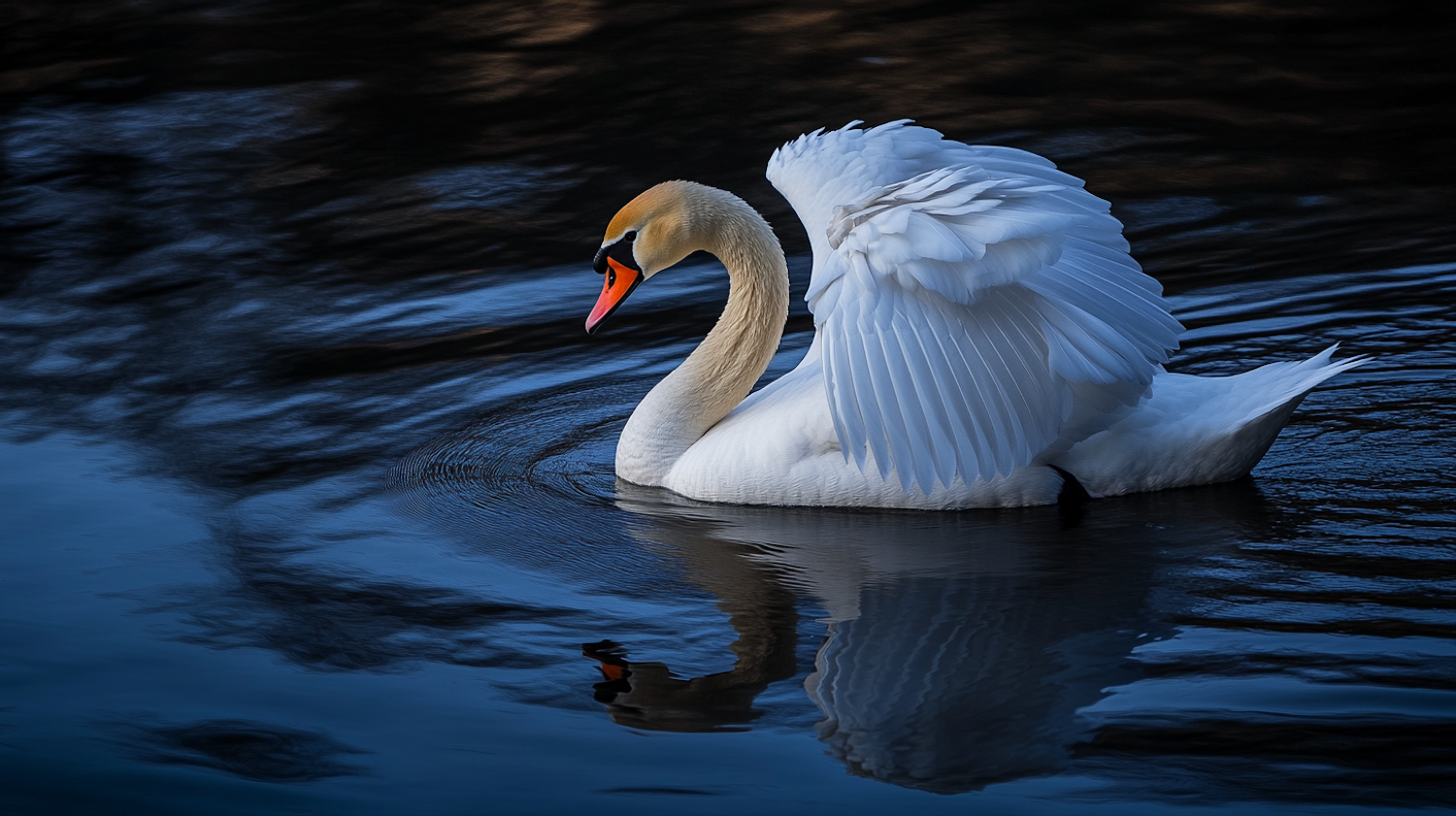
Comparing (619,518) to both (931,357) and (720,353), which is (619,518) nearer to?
(720,353)

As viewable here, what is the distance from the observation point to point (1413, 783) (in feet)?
11.5

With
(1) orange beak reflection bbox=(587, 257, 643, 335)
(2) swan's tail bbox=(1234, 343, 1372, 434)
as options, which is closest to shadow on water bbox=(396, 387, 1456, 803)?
(2) swan's tail bbox=(1234, 343, 1372, 434)

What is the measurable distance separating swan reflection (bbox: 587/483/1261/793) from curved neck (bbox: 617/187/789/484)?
24cm

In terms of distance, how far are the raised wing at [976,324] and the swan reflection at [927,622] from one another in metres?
0.30

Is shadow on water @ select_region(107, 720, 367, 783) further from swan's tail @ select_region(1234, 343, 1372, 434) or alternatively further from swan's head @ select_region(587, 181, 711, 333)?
swan's tail @ select_region(1234, 343, 1372, 434)

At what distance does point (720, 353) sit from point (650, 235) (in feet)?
1.61

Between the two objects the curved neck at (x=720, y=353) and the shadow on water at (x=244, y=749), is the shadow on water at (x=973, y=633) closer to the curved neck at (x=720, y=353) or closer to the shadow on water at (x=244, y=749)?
the curved neck at (x=720, y=353)

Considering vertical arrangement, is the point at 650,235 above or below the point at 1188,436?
above

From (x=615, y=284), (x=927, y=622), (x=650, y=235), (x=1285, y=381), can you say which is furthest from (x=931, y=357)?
(x=615, y=284)

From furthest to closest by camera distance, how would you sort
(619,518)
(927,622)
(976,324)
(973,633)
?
(619,518) < (976,324) < (927,622) < (973,633)

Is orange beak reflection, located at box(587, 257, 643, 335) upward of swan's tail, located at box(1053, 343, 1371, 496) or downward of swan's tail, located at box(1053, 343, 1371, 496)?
upward

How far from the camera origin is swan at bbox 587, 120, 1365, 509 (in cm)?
465

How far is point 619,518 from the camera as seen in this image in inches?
219

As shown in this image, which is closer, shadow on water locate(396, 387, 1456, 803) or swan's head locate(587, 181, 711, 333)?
shadow on water locate(396, 387, 1456, 803)
